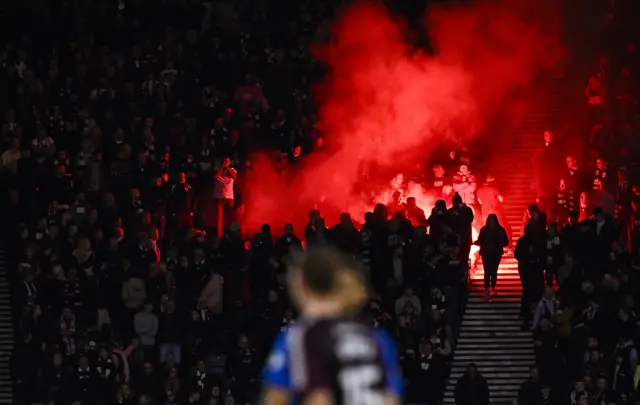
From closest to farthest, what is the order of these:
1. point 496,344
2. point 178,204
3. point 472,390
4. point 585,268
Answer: point 472,390
point 585,268
point 496,344
point 178,204

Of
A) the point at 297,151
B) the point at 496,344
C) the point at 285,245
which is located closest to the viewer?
the point at 285,245

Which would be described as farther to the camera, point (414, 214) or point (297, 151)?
point (297, 151)

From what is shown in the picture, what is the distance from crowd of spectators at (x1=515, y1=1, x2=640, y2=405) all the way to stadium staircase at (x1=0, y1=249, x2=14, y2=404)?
655cm

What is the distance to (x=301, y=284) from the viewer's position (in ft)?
23.1

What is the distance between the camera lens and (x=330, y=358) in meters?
7.21

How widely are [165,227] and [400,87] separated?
659 cm

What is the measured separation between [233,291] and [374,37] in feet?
27.7

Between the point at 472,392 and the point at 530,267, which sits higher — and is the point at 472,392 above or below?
below

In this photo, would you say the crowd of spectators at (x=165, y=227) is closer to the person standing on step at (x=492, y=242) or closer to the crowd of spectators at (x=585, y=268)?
the person standing on step at (x=492, y=242)

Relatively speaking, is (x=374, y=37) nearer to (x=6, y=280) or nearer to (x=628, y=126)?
(x=628, y=126)

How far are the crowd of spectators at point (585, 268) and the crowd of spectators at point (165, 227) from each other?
1113mm

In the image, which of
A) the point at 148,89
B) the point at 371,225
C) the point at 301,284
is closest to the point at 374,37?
the point at 148,89

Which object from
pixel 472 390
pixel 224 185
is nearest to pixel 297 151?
Answer: pixel 224 185

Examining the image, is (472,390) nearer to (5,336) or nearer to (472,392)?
(472,392)
